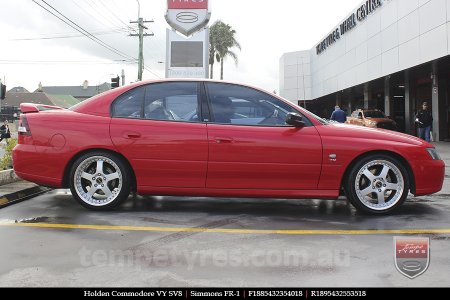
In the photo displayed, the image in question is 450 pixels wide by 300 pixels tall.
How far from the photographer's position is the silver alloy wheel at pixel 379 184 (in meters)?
5.01

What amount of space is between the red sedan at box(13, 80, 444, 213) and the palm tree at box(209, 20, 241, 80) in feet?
152

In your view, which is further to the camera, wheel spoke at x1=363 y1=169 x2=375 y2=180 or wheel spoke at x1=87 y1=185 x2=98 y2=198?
wheel spoke at x1=87 y1=185 x2=98 y2=198

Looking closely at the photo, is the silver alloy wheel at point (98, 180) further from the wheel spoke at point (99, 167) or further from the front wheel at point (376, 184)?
the front wheel at point (376, 184)

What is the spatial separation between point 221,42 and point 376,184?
4752 centimetres

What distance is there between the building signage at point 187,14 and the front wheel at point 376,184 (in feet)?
49.8

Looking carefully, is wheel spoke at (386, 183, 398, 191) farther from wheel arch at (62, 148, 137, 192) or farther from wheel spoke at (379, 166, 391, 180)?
wheel arch at (62, 148, 137, 192)

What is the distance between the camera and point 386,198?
5.11 metres

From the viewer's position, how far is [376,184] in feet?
16.5

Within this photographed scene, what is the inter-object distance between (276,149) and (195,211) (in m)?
1.22

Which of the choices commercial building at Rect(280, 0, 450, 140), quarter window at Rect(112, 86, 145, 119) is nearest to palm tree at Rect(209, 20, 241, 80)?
commercial building at Rect(280, 0, 450, 140)

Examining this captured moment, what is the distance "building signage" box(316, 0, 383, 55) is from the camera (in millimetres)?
26406

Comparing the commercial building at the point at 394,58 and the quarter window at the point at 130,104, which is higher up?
the commercial building at the point at 394,58
